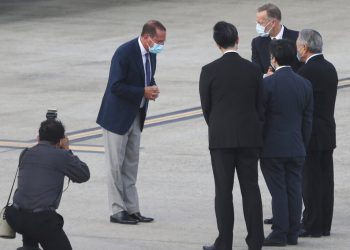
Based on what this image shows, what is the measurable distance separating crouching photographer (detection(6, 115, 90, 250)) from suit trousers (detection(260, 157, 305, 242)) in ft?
5.67

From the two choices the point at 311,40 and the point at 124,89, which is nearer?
the point at 311,40

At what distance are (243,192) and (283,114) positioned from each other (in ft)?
2.41

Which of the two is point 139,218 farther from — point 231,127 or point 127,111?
point 231,127

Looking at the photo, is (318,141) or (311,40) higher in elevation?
(311,40)

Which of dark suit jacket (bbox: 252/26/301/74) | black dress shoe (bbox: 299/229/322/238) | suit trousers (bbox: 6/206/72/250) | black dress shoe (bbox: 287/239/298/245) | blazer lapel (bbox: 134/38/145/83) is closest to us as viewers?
suit trousers (bbox: 6/206/72/250)

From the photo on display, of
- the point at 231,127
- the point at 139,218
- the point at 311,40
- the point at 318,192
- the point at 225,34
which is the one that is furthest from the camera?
the point at 139,218

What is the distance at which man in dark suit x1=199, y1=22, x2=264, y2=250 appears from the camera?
9070 millimetres

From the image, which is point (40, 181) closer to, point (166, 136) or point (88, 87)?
point (166, 136)

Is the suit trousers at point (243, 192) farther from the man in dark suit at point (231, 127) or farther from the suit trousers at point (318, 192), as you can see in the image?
the suit trousers at point (318, 192)

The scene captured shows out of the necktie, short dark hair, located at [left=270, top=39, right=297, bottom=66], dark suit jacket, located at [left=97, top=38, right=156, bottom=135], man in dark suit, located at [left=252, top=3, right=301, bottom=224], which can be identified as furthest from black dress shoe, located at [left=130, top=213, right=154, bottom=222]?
short dark hair, located at [left=270, top=39, right=297, bottom=66]

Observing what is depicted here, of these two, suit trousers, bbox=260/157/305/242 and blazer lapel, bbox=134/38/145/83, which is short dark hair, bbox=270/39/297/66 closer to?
suit trousers, bbox=260/157/305/242

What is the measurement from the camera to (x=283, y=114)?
9500 millimetres

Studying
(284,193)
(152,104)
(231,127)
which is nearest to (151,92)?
(231,127)

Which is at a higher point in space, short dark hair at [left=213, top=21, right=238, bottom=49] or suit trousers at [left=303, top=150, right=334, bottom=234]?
short dark hair at [left=213, top=21, right=238, bottom=49]
